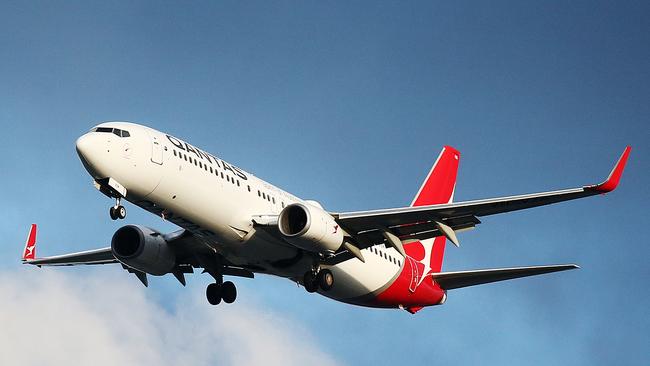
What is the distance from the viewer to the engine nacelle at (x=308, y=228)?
111 feet

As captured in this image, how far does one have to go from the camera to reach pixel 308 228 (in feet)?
111

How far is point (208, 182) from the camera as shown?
109 ft

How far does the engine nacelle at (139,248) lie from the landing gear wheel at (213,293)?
2.62m

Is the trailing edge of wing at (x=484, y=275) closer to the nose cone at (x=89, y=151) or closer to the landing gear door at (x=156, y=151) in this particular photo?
the landing gear door at (x=156, y=151)

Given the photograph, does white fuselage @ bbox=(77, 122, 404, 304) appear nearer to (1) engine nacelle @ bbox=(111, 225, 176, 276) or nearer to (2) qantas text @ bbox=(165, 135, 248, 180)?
(2) qantas text @ bbox=(165, 135, 248, 180)

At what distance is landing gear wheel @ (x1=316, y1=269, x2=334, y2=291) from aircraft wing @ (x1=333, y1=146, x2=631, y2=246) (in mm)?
1785

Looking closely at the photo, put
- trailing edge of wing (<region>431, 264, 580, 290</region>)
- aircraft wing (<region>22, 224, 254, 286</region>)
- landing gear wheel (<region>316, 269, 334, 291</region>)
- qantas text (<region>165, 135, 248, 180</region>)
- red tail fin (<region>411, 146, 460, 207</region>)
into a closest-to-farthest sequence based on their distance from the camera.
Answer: qantas text (<region>165, 135, 248, 180</region>) → landing gear wheel (<region>316, 269, 334, 291</region>) → trailing edge of wing (<region>431, 264, 580, 290</region>) → aircraft wing (<region>22, 224, 254, 286</region>) → red tail fin (<region>411, 146, 460, 207</region>)

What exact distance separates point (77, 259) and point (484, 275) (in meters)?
17.3

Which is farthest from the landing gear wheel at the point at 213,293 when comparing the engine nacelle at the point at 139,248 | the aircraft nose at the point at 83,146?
the aircraft nose at the point at 83,146

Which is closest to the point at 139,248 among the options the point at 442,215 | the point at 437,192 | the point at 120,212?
the point at 120,212

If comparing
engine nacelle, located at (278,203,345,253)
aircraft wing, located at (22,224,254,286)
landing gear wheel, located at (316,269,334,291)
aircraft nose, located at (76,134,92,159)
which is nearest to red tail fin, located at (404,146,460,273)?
landing gear wheel, located at (316,269,334,291)

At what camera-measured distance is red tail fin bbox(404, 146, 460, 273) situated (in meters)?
45.9

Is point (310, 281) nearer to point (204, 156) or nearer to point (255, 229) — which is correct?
point (255, 229)

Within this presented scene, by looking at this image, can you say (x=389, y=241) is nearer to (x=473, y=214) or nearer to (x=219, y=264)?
(x=473, y=214)
